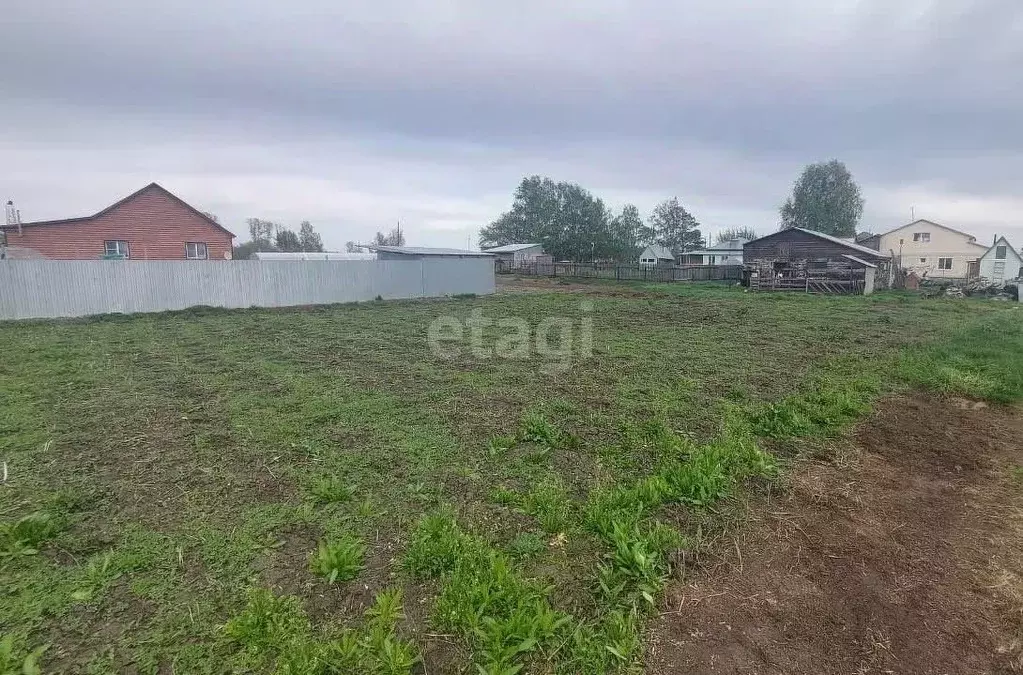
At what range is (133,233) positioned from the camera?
20.3 meters

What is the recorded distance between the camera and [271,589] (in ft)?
6.67

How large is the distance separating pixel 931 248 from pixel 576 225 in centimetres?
3066

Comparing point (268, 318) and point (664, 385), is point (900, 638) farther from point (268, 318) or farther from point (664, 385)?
point (268, 318)

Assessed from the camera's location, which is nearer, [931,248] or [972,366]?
[972,366]

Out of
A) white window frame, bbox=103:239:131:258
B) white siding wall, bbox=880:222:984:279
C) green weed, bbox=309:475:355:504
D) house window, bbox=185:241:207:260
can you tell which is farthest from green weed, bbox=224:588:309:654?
white siding wall, bbox=880:222:984:279

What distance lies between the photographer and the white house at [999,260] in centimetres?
2916

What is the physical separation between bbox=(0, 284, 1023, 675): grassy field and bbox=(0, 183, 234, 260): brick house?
53.5 feet

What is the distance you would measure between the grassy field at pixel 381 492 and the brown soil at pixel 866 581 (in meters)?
0.20

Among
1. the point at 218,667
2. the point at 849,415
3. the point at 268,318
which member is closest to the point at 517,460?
the point at 218,667

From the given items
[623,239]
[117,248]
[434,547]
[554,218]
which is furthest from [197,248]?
[554,218]

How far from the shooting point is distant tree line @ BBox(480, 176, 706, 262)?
44.4 metres

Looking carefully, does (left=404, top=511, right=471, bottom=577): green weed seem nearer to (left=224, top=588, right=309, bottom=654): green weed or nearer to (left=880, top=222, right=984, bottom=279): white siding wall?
(left=224, top=588, right=309, bottom=654): green weed

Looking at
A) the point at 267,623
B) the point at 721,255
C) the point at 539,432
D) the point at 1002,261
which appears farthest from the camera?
the point at 721,255

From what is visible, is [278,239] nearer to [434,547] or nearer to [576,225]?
[576,225]
